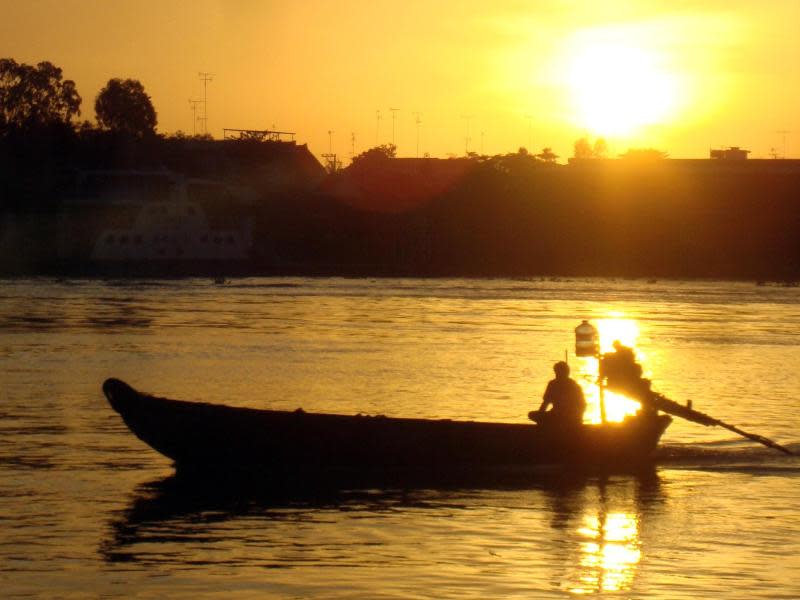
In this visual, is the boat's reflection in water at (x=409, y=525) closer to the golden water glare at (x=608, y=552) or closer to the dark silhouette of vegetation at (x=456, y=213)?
the golden water glare at (x=608, y=552)

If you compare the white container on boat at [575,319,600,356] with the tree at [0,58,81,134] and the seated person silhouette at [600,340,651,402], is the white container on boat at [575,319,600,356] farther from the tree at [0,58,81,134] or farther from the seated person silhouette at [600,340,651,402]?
the tree at [0,58,81,134]

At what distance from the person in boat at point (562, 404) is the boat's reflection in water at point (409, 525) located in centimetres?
77

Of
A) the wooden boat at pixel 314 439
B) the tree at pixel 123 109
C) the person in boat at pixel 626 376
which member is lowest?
the wooden boat at pixel 314 439

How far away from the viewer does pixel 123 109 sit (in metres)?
136

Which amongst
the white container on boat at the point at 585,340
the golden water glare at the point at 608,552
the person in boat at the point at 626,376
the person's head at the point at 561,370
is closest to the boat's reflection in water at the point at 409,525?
the golden water glare at the point at 608,552

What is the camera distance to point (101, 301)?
69.1 m

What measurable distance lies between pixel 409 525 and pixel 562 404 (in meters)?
3.70

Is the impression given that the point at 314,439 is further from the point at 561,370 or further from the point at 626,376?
the point at 626,376

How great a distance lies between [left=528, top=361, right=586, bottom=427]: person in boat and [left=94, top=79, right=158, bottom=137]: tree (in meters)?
118

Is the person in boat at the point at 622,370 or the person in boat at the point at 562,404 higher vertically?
the person in boat at the point at 622,370

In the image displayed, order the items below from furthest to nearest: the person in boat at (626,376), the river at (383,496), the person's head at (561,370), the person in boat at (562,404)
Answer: the person in boat at (626,376) < the person in boat at (562,404) < the person's head at (561,370) < the river at (383,496)

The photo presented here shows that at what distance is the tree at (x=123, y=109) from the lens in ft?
446

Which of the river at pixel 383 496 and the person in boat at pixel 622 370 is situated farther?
the person in boat at pixel 622 370

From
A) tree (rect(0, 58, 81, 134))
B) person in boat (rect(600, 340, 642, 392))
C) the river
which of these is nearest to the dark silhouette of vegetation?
tree (rect(0, 58, 81, 134))
